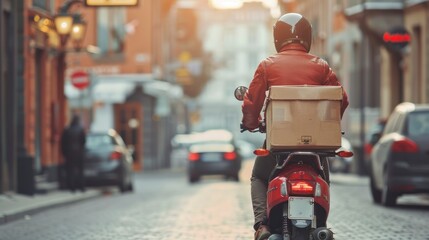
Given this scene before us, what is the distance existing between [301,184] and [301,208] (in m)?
0.16

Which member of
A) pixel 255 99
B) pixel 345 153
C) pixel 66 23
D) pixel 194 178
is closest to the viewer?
pixel 345 153

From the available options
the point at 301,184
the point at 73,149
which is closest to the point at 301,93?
the point at 301,184

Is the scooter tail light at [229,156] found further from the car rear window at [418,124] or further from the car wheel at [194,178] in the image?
the car rear window at [418,124]

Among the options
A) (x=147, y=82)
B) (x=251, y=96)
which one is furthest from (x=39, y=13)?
(x=147, y=82)

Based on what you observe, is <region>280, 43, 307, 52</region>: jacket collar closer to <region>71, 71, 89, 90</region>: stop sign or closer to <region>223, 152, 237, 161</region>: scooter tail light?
<region>71, 71, 89, 90</region>: stop sign

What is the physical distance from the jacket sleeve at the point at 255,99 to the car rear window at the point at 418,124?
9679mm

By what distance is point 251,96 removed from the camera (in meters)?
8.87

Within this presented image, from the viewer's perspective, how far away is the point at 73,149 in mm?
26938

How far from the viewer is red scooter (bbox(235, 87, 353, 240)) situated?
26.8ft

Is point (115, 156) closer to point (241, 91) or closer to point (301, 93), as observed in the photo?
point (241, 91)

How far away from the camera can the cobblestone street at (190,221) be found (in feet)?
44.3

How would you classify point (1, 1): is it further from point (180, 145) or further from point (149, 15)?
point (180, 145)

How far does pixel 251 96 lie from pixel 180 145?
219 ft

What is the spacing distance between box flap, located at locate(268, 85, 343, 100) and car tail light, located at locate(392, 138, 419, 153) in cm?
992
